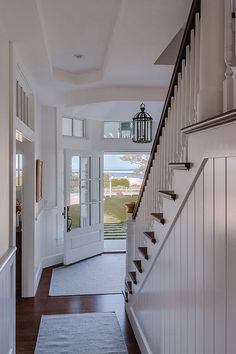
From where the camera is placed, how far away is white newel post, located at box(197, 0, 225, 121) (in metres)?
1.77

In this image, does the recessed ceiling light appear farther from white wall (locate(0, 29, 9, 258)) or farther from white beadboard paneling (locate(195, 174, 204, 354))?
white beadboard paneling (locate(195, 174, 204, 354))

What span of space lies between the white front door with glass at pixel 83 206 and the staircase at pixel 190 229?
304cm

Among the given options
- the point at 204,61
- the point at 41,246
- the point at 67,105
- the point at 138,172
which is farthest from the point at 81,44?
the point at 138,172

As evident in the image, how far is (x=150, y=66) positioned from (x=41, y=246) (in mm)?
3341

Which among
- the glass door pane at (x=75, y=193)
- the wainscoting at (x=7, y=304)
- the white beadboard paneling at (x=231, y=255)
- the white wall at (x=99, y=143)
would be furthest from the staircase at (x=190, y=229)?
the white wall at (x=99, y=143)

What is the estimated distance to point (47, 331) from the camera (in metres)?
3.64

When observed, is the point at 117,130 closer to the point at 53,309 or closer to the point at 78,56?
the point at 78,56

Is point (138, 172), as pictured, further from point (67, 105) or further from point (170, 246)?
point (170, 246)

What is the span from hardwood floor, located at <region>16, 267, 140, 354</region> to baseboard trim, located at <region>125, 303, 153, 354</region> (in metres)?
0.07

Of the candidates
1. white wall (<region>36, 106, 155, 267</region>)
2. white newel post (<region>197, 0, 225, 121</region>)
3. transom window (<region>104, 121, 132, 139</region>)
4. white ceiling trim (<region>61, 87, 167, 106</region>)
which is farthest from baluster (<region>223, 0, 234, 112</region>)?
transom window (<region>104, 121, 132, 139</region>)

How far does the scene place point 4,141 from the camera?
9.19 ft

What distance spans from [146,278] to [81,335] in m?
1.02

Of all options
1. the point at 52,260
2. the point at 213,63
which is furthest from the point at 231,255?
the point at 52,260

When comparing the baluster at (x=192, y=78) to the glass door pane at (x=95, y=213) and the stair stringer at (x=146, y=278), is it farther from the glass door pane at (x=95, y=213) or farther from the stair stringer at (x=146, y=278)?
the glass door pane at (x=95, y=213)
